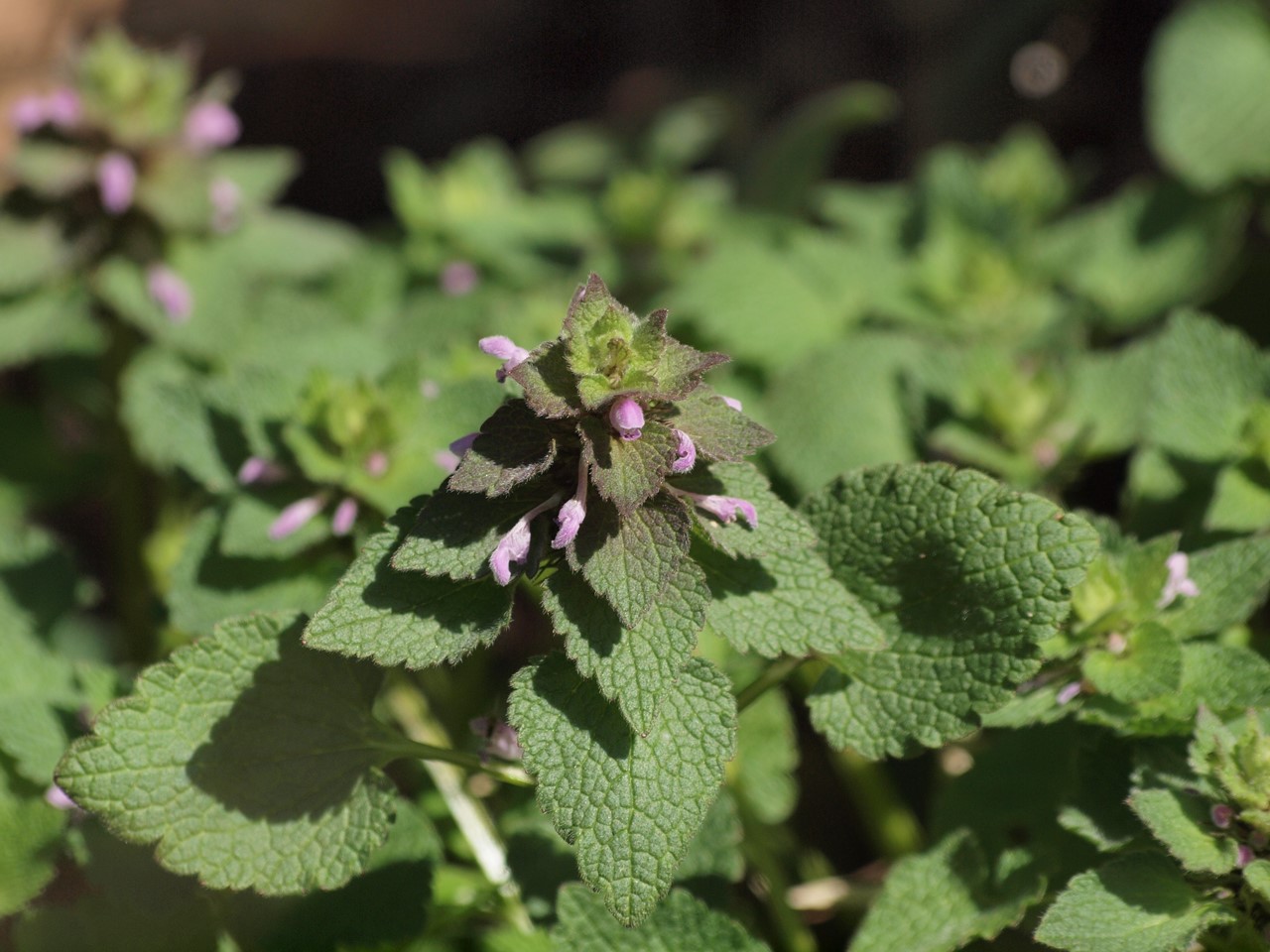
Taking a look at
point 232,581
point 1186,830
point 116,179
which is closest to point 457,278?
point 116,179

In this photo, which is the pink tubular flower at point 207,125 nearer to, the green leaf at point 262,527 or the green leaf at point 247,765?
the green leaf at point 262,527

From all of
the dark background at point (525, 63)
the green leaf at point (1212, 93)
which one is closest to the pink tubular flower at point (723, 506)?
the green leaf at point (1212, 93)

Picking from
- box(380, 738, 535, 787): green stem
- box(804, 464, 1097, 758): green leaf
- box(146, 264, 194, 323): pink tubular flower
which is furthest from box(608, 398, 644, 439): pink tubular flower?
box(146, 264, 194, 323): pink tubular flower

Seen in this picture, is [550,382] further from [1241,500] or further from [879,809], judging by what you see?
[879,809]

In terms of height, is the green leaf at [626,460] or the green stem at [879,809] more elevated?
the green leaf at [626,460]

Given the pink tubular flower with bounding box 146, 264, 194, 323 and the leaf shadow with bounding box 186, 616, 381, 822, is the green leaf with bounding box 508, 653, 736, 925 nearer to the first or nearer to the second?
the leaf shadow with bounding box 186, 616, 381, 822

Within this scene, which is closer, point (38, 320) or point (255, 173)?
point (38, 320)
